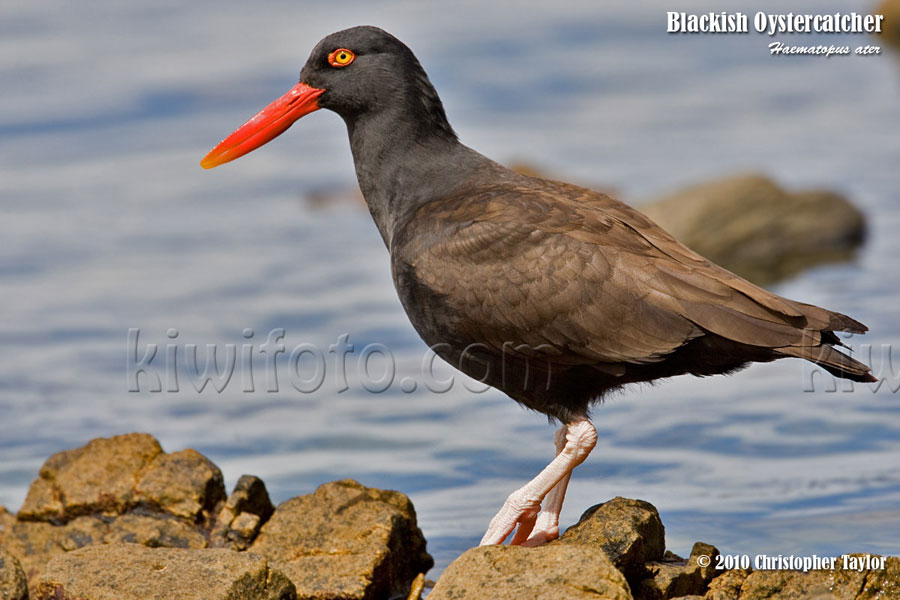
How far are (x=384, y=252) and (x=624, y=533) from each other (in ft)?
23.3

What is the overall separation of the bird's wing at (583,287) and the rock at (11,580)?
6.89 ft

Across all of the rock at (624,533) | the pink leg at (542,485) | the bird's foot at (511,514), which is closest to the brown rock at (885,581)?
the rock at (624,533)

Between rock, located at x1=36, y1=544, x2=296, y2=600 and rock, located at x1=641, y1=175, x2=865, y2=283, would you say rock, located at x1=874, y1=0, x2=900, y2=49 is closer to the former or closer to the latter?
rock, located at x1=641, y1=175, x2=865, y2=283

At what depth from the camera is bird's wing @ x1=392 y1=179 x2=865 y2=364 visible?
5.18 metres

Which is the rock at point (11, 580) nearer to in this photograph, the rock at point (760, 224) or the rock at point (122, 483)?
the rock at point (122, 483)

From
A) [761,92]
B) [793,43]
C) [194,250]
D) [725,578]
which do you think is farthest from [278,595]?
[793,43]

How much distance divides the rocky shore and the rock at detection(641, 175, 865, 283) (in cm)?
600

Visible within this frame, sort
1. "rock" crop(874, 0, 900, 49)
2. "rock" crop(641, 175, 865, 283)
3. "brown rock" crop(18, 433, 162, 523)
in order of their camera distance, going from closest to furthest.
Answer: "brown rock" crop(18, 433, 162, 523) < "rock" crop(641, 175, 865, 283) < "rock" crop(874, 0, 900, 49)

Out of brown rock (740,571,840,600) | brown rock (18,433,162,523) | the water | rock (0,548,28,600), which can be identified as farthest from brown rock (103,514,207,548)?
brown rock (740,571,840,600)

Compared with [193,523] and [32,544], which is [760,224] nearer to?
[193,523]

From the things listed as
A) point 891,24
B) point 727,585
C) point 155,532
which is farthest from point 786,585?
point 891,24

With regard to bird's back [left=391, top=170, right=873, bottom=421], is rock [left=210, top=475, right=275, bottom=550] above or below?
below

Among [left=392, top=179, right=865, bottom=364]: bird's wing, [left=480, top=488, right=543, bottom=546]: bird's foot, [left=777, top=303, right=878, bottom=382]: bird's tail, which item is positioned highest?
[left=392, top=179, right=865, bottom=364]: bird's wing

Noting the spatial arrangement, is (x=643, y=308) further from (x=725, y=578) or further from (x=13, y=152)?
(x=13, y=152)
